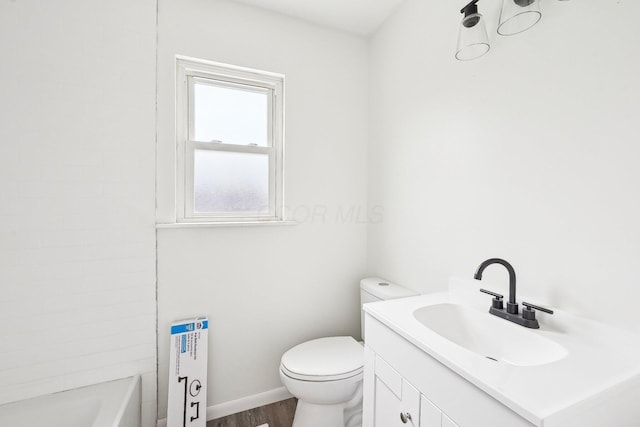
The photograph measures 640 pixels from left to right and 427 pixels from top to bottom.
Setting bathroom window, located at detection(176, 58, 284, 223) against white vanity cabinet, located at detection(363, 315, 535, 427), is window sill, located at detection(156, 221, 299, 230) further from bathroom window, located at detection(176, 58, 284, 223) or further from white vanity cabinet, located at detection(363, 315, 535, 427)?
white vanity cabinet, located at detection(363, 315, 535, 427)

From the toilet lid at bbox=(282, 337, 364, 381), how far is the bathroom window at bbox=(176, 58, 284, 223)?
0.85 meters

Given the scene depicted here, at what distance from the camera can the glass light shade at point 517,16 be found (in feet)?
3.01

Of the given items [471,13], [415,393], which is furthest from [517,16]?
[415,393]

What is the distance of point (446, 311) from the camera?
1127 millimetres

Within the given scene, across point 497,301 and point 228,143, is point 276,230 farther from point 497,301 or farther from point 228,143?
point 497,301

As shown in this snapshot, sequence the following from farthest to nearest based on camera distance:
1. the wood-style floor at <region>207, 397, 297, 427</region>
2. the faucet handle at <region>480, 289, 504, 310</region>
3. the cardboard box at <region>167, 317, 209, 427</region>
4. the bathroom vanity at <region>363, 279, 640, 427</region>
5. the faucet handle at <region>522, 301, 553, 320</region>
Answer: the wood-style floor at <region>207, 397, 297, 427</region> → the cardboard box at <region>167, 317, 209, 427</region> → the faucet handle at <region>480, 289, 504, 310</region> → the faucet handle at <region>522, 301, 553, 320</region> → the bathroom vanity at <region>363, 279, 640, 427</region>

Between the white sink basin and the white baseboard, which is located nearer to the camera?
the white sink basin

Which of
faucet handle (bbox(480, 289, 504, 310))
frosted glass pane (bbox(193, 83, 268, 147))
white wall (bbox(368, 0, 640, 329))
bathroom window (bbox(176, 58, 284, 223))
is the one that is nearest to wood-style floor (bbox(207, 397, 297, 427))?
white wall (bbox(368, 0, 640, 329))

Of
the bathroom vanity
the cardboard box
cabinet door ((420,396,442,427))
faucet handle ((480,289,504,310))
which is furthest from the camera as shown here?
the cardboard box

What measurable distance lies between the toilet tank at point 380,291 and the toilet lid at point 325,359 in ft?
0.99

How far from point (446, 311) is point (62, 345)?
73.1 inches

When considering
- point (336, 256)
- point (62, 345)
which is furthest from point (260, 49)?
point (62, 345)

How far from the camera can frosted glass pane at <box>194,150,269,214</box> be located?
163cm

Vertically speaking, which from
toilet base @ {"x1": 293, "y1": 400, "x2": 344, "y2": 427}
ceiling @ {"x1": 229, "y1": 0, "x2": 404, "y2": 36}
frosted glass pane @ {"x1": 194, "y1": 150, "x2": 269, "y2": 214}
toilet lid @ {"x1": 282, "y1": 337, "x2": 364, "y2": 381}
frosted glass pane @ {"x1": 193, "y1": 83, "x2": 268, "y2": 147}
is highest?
ceiling @ {"x1": 229, "y1": 0, "x2": 404, "y2": 36}
